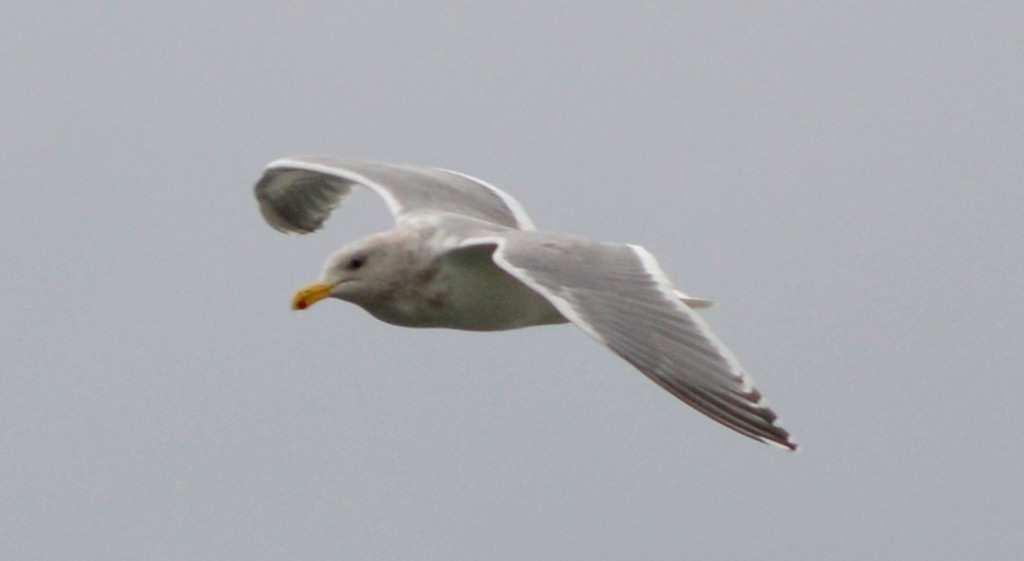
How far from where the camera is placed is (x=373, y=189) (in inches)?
375

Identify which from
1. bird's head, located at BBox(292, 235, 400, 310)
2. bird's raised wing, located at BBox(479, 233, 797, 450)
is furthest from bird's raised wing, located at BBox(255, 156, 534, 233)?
bird's raised wing, located at BBox(479, 233, 797, 450)

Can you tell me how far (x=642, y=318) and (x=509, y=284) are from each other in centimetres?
103

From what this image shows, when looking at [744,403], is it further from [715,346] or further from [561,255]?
[561,255]

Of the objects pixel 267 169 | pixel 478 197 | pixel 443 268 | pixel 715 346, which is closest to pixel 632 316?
pixel 715 346

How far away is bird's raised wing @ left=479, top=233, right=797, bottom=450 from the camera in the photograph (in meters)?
7.05

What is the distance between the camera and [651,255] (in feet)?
27.5

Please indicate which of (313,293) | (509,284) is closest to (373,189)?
(313,293)

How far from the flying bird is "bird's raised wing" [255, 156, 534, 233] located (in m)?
0.01

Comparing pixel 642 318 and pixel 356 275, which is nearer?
pixel 642 318

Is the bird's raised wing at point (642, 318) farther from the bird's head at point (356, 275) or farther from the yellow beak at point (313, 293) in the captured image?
the yellow beak at point (313, 293)

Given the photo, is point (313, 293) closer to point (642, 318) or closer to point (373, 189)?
point (373, 189)

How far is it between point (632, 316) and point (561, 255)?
487mm

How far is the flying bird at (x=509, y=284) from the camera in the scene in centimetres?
723

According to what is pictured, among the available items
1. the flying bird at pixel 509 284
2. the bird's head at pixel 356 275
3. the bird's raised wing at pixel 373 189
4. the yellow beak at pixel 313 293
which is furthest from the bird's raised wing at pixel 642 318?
the bird's raised wing at pixel 373 189
